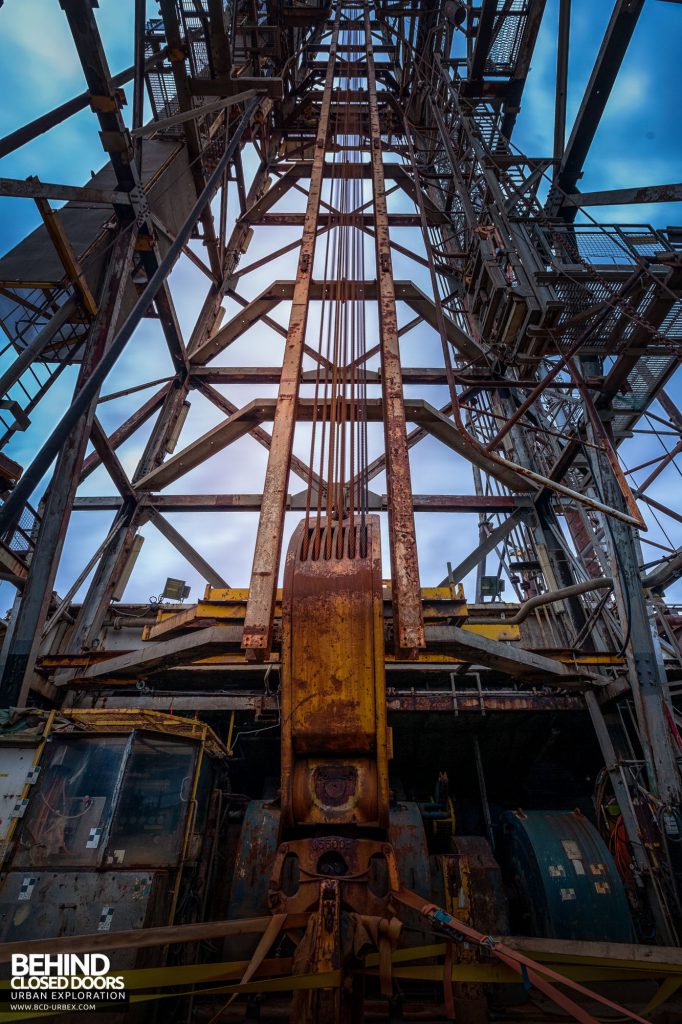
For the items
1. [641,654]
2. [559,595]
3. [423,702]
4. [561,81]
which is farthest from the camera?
[561,81]

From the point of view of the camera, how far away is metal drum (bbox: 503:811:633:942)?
5664mm

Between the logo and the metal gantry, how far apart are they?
1.96 meters

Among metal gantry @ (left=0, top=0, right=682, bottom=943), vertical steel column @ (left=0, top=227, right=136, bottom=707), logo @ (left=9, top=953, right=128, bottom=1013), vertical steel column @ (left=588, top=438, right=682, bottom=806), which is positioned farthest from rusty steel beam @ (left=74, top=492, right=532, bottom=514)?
logo @ (left=9, top=953, right=128, bottom=1013)

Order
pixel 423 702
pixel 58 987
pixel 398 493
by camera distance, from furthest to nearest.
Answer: pixel 423 702 < pixel 398 493 < pixel 58 987

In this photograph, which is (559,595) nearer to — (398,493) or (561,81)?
(398,493)

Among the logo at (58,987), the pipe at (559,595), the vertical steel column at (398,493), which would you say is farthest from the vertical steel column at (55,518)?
the pipe at (559,595)

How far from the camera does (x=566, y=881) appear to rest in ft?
19.5

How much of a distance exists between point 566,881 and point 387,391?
632 centimetres

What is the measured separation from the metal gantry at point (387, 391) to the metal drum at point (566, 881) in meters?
0.47

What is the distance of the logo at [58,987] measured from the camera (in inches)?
98.6

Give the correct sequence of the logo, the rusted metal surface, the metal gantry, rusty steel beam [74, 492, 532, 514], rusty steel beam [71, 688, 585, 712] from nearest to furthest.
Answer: the rusted metal surface < the logo < the metal gantry < rusty steel beam [71, 688, 585, 712] < rusty steel beam [74, 492, 532, 514]

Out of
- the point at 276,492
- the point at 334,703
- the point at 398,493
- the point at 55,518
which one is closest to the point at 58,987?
the point at 334,703

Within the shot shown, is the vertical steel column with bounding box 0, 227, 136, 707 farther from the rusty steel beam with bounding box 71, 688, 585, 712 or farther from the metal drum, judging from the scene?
the metal drum

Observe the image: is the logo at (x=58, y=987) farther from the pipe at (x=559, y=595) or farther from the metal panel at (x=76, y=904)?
the pipe at (x=559, y=595)
